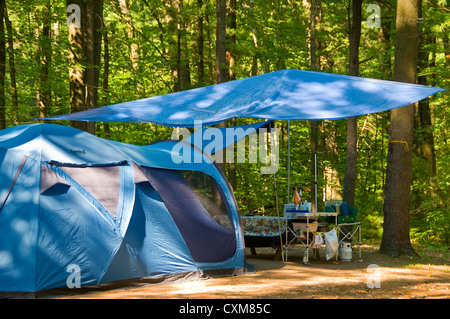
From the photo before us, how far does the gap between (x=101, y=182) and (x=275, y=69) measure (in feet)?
29.5

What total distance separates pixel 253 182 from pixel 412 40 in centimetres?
645

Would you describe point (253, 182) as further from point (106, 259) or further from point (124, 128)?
point (106, 259)

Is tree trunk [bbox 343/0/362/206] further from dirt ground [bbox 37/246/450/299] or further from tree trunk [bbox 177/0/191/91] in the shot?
tree trunk [bbox 177/0/191/91]

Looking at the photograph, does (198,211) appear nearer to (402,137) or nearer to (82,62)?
(402,137)

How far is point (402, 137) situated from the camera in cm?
728

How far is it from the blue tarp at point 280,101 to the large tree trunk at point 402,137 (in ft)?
5.19

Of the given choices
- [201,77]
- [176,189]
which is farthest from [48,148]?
[201,77]

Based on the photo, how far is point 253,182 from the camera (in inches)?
513

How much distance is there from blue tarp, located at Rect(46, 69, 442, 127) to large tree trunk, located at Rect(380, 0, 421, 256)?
1.58 metres

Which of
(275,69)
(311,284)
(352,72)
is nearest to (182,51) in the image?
(275,69)

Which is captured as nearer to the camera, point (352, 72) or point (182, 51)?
point (352, 72)

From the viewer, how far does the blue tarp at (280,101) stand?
5.34 metres

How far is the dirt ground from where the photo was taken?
15.3ft

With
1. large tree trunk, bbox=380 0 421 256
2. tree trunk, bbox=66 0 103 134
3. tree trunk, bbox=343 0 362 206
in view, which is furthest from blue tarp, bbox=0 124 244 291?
tree trunk, bbox=343 0 362 206
